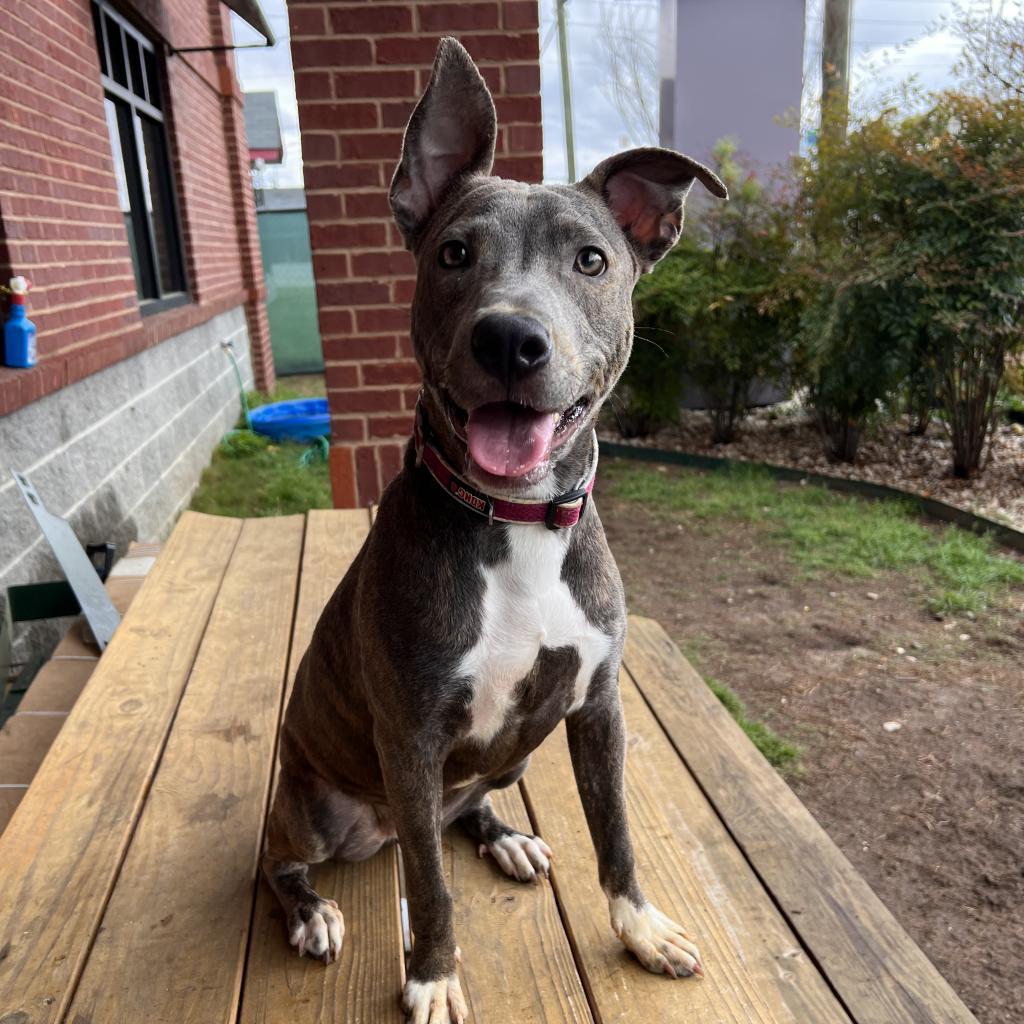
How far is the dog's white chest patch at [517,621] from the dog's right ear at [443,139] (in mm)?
740

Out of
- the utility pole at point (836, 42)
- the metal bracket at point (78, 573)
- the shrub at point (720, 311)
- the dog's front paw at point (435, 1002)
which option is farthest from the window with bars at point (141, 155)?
the utility pole at point (836, 42)

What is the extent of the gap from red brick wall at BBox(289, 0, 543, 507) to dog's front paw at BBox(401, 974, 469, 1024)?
9.82 ft

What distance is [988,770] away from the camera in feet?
11.1

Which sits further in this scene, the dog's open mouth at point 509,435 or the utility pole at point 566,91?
the utility pole at point 566,91

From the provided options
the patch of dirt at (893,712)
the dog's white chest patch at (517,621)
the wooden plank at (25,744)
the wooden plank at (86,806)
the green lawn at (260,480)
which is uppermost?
the dog's white chest patch at (517,621)

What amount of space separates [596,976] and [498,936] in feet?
0.74

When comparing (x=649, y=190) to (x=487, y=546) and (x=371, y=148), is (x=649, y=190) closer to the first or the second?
(x=487, y=546)

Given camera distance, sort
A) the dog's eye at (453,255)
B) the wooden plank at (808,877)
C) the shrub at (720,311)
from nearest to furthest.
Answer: the dog's eye at (453,255)
the wooden plank at (808,877)
the shrub at (720,311)

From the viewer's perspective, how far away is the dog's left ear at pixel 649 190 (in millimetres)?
1764

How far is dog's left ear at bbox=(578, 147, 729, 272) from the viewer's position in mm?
1764

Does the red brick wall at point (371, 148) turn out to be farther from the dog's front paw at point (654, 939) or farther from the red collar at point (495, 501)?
the dog's front paw at point (654, 939)

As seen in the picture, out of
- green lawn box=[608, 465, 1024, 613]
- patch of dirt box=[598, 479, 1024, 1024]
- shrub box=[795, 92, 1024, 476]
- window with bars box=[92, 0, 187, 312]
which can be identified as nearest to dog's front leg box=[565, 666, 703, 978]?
patch of dirt box=[598, 479, 1024, 1024]

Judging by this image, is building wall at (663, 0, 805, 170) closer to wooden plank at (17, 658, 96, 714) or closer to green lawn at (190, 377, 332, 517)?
green lawn at (190, 377, 332, 517)

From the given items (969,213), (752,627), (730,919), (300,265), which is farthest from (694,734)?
(300,265)
